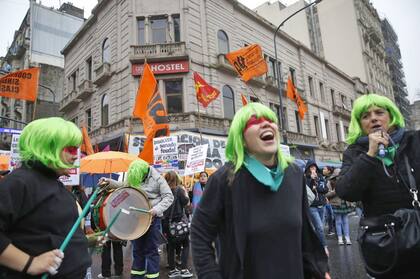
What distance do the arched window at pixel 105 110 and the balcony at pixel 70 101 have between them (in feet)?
13.0

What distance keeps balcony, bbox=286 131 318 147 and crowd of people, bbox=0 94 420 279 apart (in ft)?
74.8

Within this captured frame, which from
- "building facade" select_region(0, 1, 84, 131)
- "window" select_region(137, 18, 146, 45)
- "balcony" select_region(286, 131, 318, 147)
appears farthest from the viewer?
"building facade" select_region(0, 1, 84, 131)

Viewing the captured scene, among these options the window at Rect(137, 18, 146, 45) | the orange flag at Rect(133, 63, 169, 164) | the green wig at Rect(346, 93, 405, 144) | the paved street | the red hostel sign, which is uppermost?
the window at Rect(137, 18, 146, 45)

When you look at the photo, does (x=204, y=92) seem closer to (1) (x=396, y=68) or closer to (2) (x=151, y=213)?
(2) (x=151, y=213)

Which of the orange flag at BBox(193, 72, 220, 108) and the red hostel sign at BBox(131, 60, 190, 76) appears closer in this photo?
the orange flag at BBox(193, 72, 220, 108)

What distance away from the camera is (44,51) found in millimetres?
35062

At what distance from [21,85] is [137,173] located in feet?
22.2

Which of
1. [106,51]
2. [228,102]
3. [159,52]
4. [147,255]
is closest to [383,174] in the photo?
[147,255]

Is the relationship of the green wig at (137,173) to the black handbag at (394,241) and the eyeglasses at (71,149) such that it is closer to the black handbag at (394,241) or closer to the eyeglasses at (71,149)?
the eyeglasses at (71,149)

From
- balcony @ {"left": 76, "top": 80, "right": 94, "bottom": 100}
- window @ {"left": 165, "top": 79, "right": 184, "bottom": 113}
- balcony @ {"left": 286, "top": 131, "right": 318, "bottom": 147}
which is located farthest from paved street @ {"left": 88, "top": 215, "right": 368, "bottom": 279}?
balcony @ {"left": 286, "top": 131, "right": 318, "bottom": 147}

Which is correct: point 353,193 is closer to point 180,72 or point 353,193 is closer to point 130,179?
point 130,179

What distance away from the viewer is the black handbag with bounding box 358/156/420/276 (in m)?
1.77

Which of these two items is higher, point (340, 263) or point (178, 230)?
point (178, 230)

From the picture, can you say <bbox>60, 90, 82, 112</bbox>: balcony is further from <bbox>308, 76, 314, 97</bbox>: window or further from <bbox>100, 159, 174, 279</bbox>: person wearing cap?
<bbox>100, 159, 174, 279</bbox>: person wearing cap
